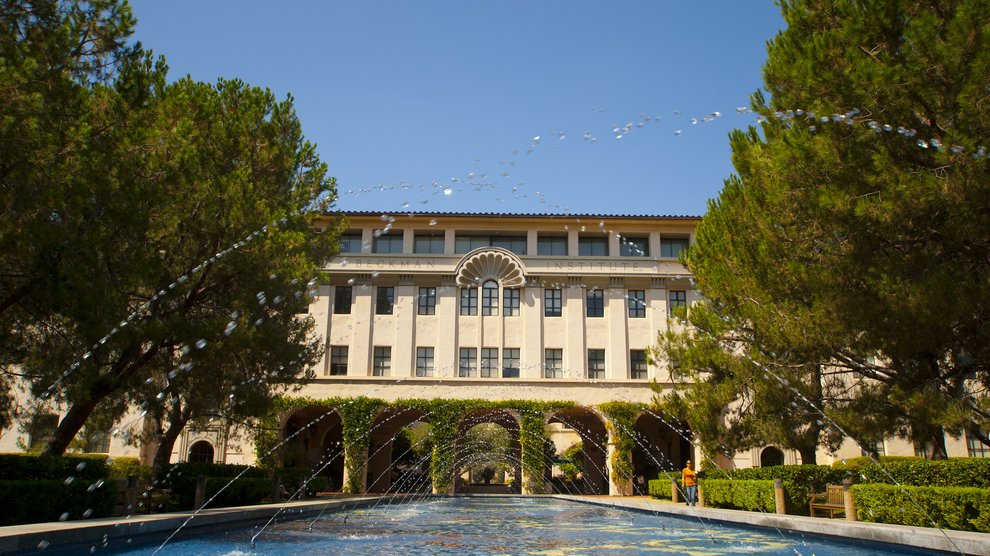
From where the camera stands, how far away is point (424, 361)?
120 feet

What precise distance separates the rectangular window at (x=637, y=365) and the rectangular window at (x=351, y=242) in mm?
14567

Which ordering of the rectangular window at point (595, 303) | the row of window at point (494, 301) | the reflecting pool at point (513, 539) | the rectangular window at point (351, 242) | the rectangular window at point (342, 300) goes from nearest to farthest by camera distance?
the reflecting pool at point (513, 539) → the rectangular window at point (342, 300) → the row of window at point (494, 301) → the rectangular window at point (595, 303) → the rectangular window at point (351, 242)

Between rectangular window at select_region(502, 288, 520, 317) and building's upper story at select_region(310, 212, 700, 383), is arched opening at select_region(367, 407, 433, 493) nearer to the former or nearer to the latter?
building's upper story at select_region(310, 212, 700, 383)

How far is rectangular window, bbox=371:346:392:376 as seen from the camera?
119 ft

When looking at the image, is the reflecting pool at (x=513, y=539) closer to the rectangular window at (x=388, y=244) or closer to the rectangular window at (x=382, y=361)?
the rectangular window at (x=382, y=361)

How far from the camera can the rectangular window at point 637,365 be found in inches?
1447

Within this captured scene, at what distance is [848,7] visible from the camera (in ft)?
44.2

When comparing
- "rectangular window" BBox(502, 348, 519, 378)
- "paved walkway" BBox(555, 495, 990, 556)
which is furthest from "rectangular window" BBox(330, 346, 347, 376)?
"paved walkway" BBox(555, 495, 990, 556)

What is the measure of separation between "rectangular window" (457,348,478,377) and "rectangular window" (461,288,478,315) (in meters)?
1.89

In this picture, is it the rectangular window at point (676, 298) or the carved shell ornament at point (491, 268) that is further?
the rectangular window at point (676, 298)

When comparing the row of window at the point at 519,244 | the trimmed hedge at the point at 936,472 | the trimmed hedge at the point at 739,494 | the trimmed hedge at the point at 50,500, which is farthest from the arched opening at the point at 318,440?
the trimmed hedge at the point at 936,472

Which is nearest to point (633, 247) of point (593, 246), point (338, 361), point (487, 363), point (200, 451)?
point (593, 246)

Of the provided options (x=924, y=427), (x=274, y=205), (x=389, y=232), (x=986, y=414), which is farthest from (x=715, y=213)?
(x=389, y=232)

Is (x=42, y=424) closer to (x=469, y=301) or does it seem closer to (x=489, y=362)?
(x=489, y=362)
